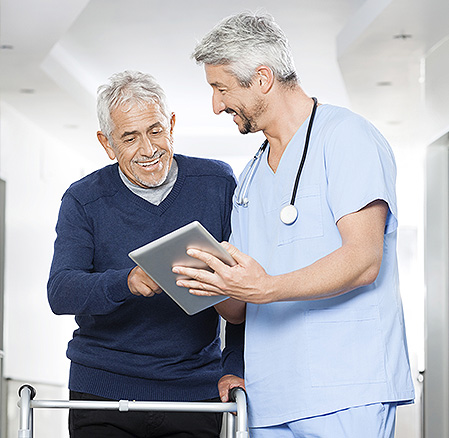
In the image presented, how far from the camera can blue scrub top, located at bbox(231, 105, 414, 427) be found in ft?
4.98

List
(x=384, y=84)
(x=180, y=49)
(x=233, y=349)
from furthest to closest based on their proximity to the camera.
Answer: (x=180, y=49) < (x=384, y=84) < (x=233, y=349)

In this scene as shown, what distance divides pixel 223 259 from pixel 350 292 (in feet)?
0.98

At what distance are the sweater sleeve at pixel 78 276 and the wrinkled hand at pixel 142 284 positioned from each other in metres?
0.04

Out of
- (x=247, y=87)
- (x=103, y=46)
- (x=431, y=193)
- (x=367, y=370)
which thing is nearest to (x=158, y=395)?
(x=367, y=370)

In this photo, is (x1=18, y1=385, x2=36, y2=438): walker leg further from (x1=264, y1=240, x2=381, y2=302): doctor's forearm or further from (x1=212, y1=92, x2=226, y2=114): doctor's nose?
(x1=212, y1=92, x2=226, y2=114): doctor's nose

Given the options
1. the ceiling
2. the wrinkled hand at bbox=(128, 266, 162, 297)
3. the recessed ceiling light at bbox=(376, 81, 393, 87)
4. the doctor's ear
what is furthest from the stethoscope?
the recessed ceiling light at bbox=(376, 81, 393, 87)

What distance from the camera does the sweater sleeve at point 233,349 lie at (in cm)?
194

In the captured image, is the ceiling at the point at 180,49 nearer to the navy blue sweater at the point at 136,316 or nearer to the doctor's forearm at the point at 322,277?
the navy blue sweater at the point at 136,316

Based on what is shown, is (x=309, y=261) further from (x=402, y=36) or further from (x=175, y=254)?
(x=402, y=36)

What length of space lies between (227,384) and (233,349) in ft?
0.40

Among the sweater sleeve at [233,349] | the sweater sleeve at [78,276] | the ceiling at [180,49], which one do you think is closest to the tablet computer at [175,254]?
the sweater sleeve at [78,276]

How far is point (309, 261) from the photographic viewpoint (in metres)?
1.57

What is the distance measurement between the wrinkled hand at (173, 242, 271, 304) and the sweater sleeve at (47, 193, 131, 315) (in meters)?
0.40

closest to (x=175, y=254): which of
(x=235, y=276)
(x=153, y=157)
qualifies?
(x=235, y=276)
